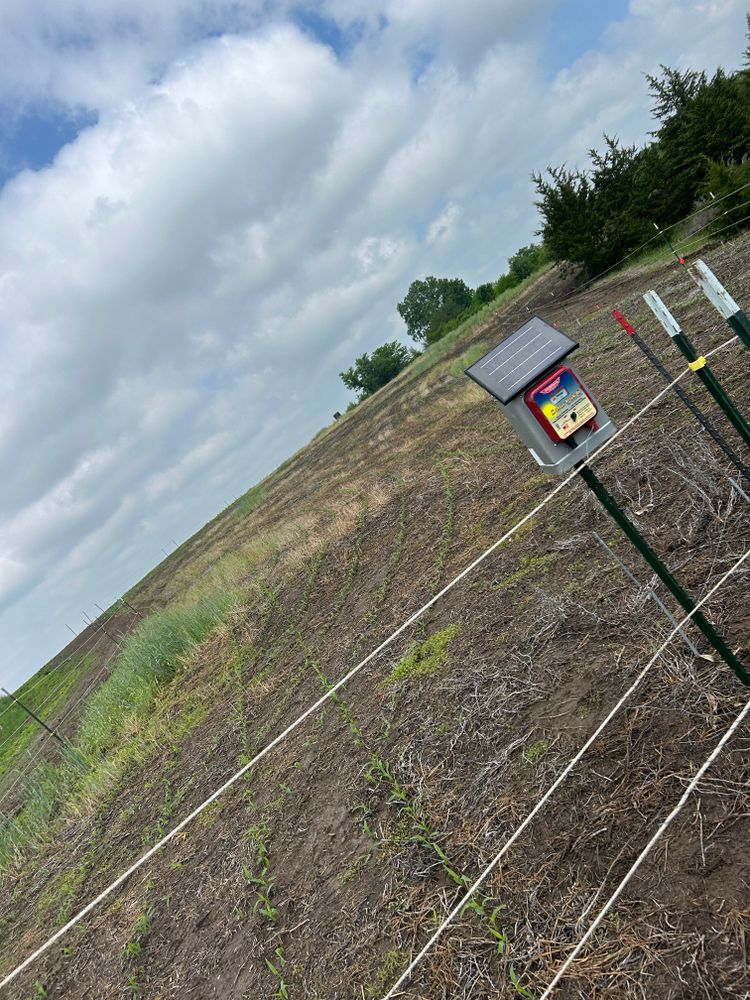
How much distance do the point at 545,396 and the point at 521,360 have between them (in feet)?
0.54

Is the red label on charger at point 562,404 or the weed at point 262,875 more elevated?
the red label on charger at point 562,404

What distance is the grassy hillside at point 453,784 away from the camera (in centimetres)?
220

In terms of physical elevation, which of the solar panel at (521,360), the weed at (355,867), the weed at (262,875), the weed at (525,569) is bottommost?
the weed at (355,867)

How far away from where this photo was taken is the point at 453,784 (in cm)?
311

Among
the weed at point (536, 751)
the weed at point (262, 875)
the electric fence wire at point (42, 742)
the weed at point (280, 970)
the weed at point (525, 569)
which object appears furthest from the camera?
the electric fence wire at point (42, 742)

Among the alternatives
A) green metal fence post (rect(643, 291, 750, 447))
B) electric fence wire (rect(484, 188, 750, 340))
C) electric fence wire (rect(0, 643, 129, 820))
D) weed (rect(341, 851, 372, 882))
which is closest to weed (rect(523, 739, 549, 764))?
weed (rect(341, 851, 372, 882))

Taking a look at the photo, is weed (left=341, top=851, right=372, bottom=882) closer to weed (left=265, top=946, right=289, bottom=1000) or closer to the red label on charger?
weed (left=265, top=946, right=289, bottom=1000)

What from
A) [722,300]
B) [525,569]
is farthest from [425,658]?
[722,300]

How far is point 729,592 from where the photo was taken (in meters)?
3.05

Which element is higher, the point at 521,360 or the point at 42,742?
the point at 521,360

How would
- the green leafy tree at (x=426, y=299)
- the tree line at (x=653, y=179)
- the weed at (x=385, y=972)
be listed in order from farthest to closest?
the green leafy tree at (x=426, y=299) → the tree line at (x=653, y=179) → the weed at (x=385, y=972)

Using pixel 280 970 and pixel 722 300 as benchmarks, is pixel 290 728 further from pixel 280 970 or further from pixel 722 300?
pixel 722 300

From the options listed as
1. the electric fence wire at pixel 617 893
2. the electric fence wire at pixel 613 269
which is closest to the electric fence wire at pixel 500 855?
the electric fence wire at pixel 617 893

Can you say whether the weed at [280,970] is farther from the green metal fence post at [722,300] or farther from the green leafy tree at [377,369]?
the green leafy tree at [377,369]
